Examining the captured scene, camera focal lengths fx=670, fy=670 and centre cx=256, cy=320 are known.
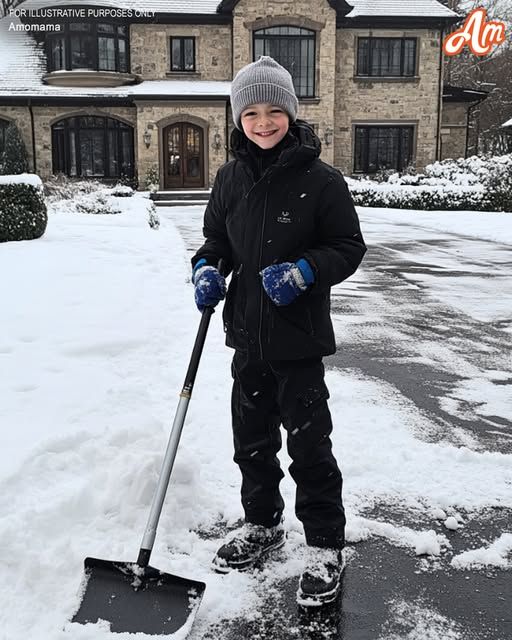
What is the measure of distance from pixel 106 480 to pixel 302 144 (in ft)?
5.63

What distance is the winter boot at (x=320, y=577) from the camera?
2.39 m

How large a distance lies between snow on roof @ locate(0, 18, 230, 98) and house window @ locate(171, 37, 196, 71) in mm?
669

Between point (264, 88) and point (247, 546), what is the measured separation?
5.79 ft

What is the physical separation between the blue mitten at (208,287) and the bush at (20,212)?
312 inches

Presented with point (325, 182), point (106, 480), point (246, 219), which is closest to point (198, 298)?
point (246, 219)

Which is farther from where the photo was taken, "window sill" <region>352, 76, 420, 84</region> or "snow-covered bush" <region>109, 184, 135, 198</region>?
"window sill" <region>352, 76, 420, 84</region>

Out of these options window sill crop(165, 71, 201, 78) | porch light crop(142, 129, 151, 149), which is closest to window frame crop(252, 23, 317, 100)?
window sill crop(165, 71, 201, 78)

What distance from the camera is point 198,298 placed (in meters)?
2.59

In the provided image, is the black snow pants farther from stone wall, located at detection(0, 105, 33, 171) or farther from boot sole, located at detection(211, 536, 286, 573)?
stone wall, located at detection(0, 105, 33, 171)

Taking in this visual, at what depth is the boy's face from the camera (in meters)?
2.49

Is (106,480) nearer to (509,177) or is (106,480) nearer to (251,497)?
(251,497)

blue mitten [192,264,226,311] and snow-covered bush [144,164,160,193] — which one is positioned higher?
snow-covered bush [144,164,160,193]

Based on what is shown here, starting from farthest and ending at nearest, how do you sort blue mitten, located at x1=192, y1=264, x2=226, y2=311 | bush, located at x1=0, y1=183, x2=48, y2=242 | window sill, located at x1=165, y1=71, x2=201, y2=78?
window sill, located at x1=165, y1=71, x2=201, y2=78 → bush, located at x1=0, y1=183, x2=48, y2=242 → blue mitten, located at x1=192, y1=264, x2=226, y2=311

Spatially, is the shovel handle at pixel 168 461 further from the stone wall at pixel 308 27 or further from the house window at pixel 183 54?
the house window at pixel 183 54
